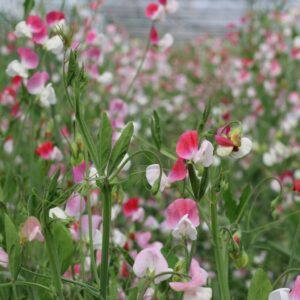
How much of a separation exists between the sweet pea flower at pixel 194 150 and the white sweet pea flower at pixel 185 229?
0.25 feet

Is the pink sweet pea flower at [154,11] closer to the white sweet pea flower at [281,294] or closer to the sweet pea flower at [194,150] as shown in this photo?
the sweet pea flower at [194,150]

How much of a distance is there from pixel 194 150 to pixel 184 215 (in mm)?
88

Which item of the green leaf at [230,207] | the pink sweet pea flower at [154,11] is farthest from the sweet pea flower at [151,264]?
the pink sweet pea flower at [154,11]

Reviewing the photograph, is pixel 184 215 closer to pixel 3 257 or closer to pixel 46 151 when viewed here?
pixel 3 257

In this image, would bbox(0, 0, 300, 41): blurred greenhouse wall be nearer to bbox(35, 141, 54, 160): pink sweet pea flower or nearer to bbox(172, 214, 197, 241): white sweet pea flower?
bbox(35, 141, 54, 160): pink sweet pea flower

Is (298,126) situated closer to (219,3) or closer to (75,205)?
(75,205)

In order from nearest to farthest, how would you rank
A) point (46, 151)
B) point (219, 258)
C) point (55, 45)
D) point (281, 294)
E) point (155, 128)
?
point (281, 294), point (219, 258), point (155, 128), point (55, 45), point (46, 151)

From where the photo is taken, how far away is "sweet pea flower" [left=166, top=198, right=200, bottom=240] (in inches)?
29.9

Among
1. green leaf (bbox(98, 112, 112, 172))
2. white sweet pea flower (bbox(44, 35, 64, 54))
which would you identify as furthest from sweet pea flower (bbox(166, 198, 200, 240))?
white sweet pea flower (bbox(44, 35, 64, 54))

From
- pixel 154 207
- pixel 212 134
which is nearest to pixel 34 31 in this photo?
pixel 212 134

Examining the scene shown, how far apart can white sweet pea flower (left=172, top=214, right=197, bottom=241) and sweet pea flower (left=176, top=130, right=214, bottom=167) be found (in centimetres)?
8

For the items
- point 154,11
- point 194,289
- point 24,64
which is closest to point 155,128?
point 194,289

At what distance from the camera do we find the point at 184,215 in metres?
0.76

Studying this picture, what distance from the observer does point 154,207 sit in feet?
7.22
